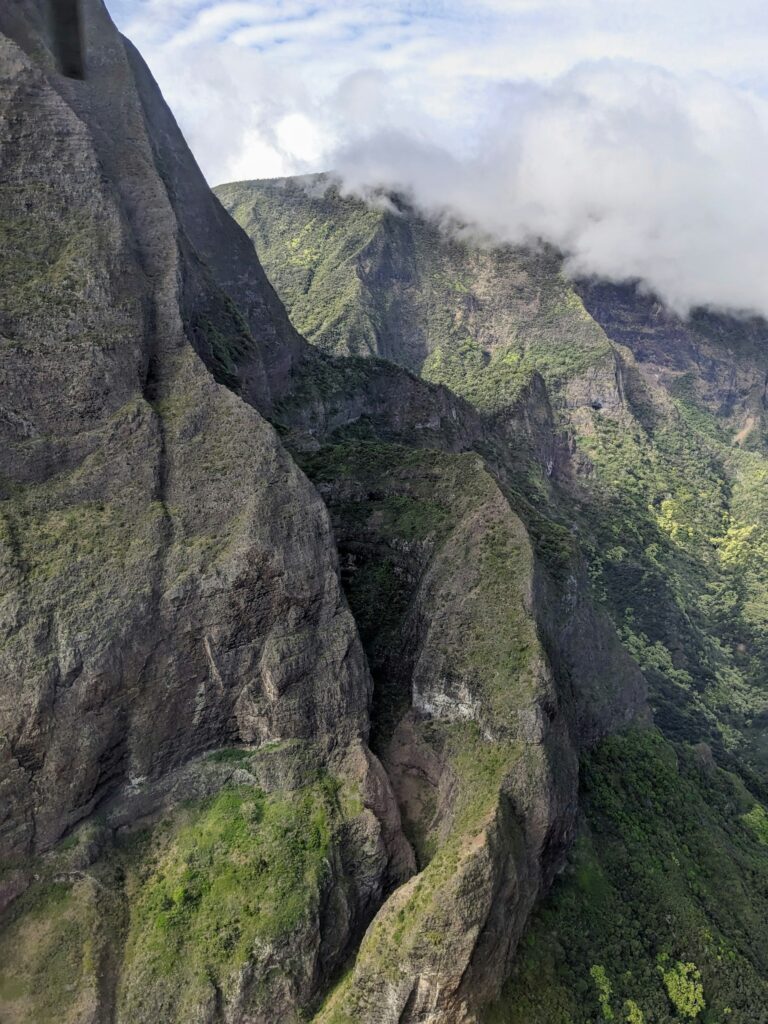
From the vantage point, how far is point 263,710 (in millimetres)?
33188

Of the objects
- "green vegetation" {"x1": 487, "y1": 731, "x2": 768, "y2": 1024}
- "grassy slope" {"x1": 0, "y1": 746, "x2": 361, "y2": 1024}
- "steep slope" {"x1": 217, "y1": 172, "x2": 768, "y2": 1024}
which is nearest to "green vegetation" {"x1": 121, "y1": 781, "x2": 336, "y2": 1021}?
"grassy slope" {"x1": 0, "y1": 746, "x2": 361, "y2": 1024}

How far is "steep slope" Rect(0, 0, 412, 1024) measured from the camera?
28766 mm

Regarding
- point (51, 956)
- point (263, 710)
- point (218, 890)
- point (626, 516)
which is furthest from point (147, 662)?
point (626, 516)

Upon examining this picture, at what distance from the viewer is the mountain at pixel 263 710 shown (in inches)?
1139

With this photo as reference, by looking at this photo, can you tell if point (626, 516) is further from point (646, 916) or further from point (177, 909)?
point (177, 909)

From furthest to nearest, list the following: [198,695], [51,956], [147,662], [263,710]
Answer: [263,710] → [198,695] → [147,662] → [51,956]

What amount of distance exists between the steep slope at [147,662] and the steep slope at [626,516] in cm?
555

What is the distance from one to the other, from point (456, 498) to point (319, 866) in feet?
72.3

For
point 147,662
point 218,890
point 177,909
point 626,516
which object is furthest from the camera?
point 626,516

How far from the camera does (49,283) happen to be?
1396 inches

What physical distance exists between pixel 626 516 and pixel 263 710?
85037 millimetres

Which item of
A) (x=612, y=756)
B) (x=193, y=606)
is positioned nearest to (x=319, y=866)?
(x=193, y=606)

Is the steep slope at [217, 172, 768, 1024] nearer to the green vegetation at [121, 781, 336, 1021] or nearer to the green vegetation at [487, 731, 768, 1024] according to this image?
the green vegetation at [487, 731, 768, 1024]

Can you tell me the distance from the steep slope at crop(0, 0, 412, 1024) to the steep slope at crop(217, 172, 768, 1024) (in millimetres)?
5553
